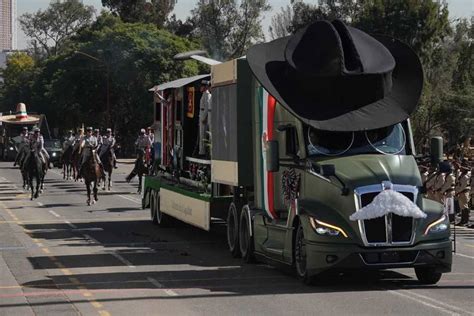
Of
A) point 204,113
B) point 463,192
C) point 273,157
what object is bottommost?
point 463,192

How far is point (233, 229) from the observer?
18203 mm

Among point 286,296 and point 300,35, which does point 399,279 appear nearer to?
point 286,296

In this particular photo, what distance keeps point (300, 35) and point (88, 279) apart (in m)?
4.96

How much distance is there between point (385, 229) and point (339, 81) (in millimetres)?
2433

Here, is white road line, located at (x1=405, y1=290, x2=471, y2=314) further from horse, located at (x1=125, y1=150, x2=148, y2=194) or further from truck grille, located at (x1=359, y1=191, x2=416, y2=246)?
horse, located at (x1=125, y1=150, x2=148, y2=194)

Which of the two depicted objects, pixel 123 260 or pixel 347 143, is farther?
pixel 123 260

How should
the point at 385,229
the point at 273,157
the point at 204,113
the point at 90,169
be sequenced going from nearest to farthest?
the point at 385,229
the point at 273,157
the point at 204,113
the point at 90,169

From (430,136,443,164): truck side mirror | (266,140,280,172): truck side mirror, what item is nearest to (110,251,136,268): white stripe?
(266,140,280,172): truck side mirror

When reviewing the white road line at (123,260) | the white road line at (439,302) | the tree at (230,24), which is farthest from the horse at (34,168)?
the tree at (230,24)

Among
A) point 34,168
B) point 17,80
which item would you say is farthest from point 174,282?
point 17,80

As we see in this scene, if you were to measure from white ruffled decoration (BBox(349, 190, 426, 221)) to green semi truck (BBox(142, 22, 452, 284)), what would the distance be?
1 centimetres

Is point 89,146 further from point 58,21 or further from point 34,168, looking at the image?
point 58,21

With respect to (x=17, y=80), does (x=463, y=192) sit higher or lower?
lower

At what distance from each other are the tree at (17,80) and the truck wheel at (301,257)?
94921 mm
